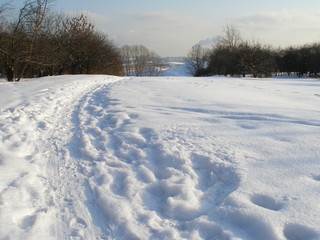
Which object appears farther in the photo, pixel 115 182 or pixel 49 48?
pixel 49 48

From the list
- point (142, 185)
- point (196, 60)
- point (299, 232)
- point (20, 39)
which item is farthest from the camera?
point (196, 60)

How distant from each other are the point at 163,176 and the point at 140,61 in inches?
2377

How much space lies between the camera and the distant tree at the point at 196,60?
179ft

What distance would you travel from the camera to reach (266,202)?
2441mm

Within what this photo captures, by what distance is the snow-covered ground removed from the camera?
223 cm

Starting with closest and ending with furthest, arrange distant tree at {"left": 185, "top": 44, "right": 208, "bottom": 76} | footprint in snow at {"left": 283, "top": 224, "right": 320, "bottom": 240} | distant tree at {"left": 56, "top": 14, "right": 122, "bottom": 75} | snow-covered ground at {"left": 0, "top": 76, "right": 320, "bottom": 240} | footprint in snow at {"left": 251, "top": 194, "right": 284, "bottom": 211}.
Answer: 1. footprint in snow at {"left": 283, "top": 224, "right": 320, "bottom": 240}
2. snow-covered ground at {"left": 0, "top": 76, "right": 320, "bottom": 240}
3. footprint in snow at {"left": 251, "top": 194, "right": 284, "bottom": 211}
4. distant tree at {"left": 56, "top": 14, "right": 122, "bottom": 75}
5. distant tree at {"left": 185, "top": 44, "right": 208, "bottom": 76}

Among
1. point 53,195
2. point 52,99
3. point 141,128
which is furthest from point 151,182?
point 52,99

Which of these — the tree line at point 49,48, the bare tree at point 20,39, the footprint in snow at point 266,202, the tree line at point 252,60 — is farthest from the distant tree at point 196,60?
the footprint in snow at point 266,202

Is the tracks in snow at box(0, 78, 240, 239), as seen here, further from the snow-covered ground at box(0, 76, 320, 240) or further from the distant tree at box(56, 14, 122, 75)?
the distant tree at box(56, 14, 122, 75)

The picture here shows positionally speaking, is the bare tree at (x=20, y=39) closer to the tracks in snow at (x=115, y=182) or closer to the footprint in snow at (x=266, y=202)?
the tracks in snow at (x=115, y=182)

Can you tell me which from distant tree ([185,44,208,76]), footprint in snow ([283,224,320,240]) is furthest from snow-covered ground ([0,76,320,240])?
distant tree ([185,44,208,76])


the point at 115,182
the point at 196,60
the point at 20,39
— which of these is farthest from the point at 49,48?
the point at 196,60

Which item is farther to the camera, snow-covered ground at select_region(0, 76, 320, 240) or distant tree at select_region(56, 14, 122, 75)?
distant tree at select_region(56, 14, 122, 75)

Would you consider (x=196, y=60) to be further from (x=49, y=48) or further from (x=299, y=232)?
(x=299, y=232)
